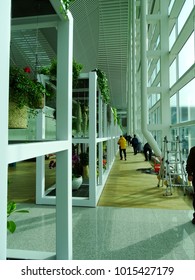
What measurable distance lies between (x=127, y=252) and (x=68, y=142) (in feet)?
5.85

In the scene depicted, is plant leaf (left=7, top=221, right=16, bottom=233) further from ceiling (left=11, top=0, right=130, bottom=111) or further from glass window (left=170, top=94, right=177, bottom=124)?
glass window (left=170, top=94, right=177, bottom=124)

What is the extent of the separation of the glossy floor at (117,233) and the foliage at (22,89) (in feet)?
6.84

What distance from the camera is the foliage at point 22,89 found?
62.5 inches

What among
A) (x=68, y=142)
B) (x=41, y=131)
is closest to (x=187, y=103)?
(x=41, y=131)

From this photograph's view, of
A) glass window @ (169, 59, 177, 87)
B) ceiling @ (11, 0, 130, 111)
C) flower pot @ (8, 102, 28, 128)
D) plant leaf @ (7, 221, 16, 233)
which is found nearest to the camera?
plant leaf @ (7, 221, 16, 233)

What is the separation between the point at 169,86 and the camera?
9.52 meters

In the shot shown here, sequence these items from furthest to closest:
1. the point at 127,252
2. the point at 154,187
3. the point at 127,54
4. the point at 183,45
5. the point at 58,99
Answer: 1. the point at 127,54
2. the point at 183,45
3. the point at 154,187
4. the point at 127,252
5. the point at 58,99

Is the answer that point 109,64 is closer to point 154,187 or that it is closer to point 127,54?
point 127,54

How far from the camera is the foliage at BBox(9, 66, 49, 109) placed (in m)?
1.59

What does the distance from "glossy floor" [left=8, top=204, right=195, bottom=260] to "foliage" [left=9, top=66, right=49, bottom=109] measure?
2.09 m

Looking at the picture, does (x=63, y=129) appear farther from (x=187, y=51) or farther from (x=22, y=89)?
(x=187, y=51)

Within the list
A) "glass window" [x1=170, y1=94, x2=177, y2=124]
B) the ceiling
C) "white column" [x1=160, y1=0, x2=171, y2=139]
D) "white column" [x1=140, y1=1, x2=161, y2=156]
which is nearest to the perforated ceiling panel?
the ceiling

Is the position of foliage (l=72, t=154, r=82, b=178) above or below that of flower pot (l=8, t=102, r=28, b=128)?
below

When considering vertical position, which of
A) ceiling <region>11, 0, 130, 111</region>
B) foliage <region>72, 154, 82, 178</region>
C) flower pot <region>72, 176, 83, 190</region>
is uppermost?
ceiling <region>11, 0, 130, 111</region>
